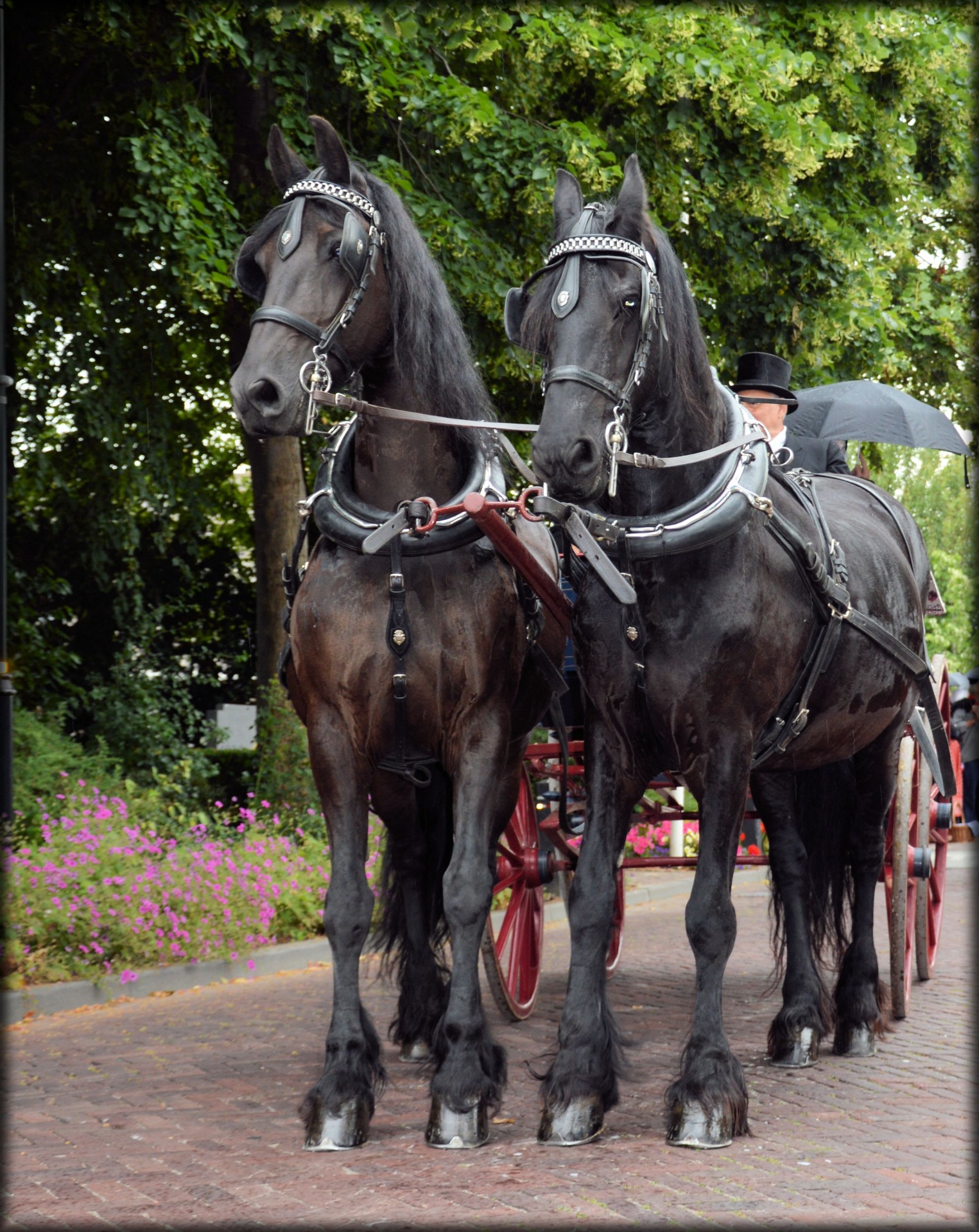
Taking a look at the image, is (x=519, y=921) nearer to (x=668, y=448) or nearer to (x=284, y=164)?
(x=668, y=448)

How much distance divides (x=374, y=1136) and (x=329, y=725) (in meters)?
1.27

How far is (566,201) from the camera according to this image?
14.4 feet

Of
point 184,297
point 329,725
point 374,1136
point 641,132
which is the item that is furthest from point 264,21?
point 374,1136

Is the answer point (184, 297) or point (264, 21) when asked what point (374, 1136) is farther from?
point (264, 21)

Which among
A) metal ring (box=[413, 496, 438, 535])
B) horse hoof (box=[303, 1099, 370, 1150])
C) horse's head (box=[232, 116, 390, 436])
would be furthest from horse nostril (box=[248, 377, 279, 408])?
horse hoof (box=[303, 1099, 370, 1150])

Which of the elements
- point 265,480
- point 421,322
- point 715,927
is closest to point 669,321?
point 421,322

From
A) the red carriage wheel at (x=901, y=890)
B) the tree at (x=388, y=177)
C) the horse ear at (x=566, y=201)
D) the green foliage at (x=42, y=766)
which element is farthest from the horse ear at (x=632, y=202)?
the green foliage at (x=42, y=766)

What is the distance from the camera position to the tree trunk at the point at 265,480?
35.3 feet

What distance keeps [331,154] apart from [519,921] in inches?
140

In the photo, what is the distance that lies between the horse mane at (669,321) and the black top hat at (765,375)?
224 centimetres

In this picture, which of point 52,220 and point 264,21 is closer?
point 264,21

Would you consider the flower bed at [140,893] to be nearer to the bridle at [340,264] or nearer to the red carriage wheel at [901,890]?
the red carriage wheel at [901,890]

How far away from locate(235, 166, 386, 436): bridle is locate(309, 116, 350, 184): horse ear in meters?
0.03

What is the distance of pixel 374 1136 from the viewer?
4.41 m
